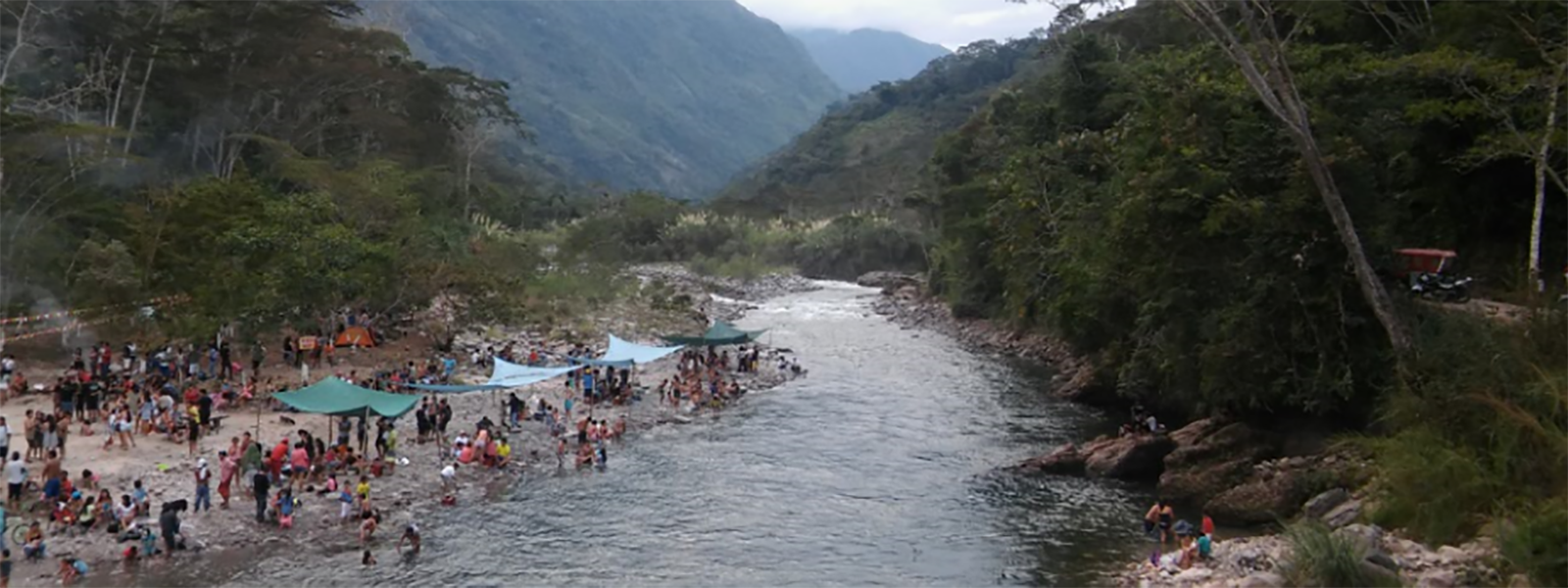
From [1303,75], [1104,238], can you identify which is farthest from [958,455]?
[1303,75]

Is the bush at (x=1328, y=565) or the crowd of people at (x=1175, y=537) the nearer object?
the bush at (x=1328, y=565)

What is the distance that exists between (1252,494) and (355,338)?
27708 mm

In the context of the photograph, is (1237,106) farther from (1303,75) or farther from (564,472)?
(564,472)

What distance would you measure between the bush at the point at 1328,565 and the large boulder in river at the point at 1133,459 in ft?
33.3

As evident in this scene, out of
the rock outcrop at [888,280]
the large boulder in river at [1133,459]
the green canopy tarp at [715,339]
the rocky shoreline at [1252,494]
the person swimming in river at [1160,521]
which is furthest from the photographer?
the rock outcrop at [888,280]

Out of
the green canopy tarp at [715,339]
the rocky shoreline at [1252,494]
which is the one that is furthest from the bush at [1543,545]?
the green canopy tarp at [715,339]

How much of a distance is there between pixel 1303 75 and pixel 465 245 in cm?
3588

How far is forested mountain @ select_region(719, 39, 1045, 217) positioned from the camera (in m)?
124

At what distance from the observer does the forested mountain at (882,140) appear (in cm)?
12438

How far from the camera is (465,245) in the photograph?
48.6 m

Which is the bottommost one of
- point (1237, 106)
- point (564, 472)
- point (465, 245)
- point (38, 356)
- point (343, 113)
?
point (564, 472)

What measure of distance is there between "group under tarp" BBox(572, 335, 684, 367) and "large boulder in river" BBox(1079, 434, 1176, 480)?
15676mm

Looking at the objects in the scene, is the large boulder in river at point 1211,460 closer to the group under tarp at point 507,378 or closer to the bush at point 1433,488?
the bush at point 1433,488

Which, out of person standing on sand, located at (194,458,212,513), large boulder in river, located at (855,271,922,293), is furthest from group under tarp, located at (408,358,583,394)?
large boulder in river, located at (855,271,922,293)
